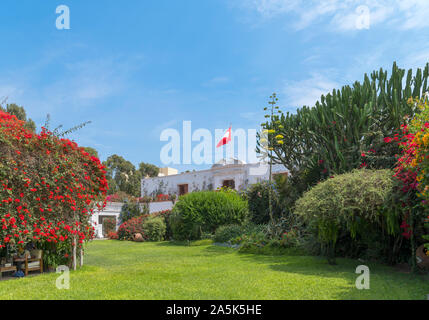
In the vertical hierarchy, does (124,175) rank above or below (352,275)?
above

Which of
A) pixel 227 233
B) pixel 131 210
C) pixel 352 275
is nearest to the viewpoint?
pixel 352 275

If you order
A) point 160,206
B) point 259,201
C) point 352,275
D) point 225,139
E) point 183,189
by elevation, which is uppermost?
point 225,139

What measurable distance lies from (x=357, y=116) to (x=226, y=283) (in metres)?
7.88

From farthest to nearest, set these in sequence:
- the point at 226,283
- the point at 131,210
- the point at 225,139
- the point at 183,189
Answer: the point at 183,189
the point at 131,210
the point at 225,139
the point at 226,283

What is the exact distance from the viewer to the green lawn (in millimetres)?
5574

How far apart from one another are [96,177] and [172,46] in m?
5.13

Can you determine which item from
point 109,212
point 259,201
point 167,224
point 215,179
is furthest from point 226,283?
point 109,212

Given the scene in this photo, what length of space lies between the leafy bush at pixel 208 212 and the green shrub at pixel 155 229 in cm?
294

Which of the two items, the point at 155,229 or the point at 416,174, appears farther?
the point at 155,229

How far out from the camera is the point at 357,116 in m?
11.4

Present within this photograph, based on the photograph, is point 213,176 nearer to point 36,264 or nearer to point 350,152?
point 350,152

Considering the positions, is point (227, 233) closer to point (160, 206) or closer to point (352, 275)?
point (352, 275)
